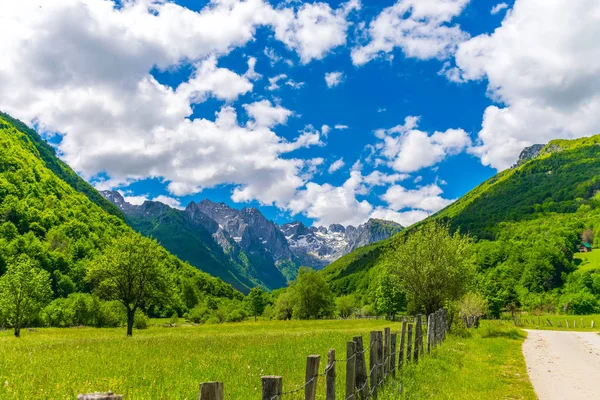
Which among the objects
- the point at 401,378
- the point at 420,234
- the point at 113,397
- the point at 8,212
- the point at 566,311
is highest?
the point at 8,212

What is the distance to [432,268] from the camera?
36844 mm

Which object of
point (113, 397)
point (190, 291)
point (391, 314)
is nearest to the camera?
point (113, 397)

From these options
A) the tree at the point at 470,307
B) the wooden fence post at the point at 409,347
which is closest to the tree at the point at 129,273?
the wooden fence post at the point at 409,347

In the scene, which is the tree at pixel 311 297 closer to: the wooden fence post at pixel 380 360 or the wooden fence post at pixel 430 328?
the wooden fence post at pixel 430 328

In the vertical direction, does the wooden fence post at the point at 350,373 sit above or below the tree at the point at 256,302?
above

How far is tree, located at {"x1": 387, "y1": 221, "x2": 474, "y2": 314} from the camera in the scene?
37.6m

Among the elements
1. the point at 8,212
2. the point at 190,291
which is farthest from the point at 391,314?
the point at 8,212

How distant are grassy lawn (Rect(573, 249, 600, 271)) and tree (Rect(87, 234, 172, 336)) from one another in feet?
615

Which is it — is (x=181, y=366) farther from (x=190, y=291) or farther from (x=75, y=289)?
(x=190, y=291)

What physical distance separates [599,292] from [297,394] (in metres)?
173

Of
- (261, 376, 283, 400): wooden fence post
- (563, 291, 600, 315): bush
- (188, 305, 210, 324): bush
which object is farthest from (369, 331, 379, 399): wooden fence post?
(563, 291, 600, 315): bush

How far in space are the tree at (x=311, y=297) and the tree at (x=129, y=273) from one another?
206ft

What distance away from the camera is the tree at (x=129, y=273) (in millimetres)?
42438

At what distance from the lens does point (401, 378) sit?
575 inches
